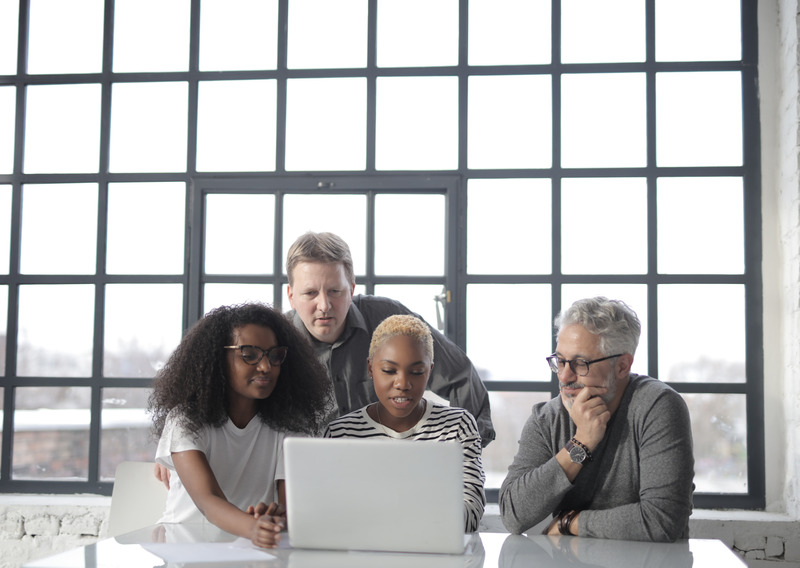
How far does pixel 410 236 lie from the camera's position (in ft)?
11.7

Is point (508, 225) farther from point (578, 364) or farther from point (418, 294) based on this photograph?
point (578, 364)

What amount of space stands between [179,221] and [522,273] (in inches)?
62.2

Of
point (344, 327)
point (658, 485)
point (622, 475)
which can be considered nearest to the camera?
point (658, 485)

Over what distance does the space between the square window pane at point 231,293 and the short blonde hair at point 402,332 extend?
1.44 meters

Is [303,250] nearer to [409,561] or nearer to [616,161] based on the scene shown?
[409,561]

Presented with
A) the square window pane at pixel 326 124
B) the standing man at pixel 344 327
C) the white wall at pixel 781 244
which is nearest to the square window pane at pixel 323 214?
the square window pane at pixel 326 124

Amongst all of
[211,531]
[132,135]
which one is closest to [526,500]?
[211,531]

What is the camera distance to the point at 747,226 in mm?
3387

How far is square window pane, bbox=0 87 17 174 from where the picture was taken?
3.85 m

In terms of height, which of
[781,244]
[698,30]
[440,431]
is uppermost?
[698,30]

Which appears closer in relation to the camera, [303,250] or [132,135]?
[303,250]

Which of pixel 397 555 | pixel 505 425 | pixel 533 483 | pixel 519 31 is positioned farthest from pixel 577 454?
pixel 519 31

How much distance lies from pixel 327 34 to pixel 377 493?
2.62 m

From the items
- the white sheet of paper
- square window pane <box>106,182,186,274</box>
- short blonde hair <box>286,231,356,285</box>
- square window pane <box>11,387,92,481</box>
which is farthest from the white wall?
square window pane <box>11,387,92,481</box>
